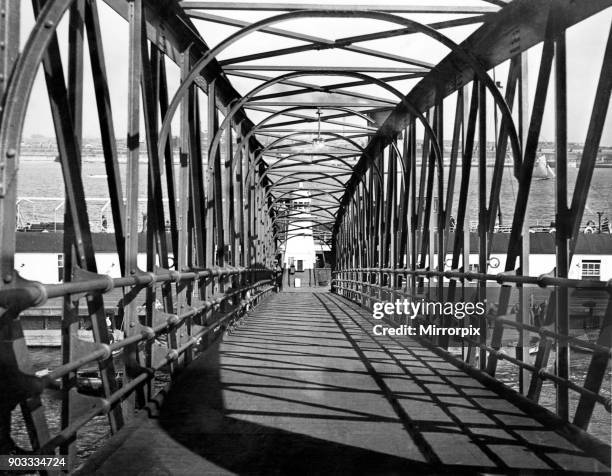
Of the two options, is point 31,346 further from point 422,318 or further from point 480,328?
point 480,328

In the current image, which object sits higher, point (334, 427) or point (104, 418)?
point (334, 427)

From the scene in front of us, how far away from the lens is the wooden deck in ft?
12.1

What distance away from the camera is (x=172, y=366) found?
6.39 m

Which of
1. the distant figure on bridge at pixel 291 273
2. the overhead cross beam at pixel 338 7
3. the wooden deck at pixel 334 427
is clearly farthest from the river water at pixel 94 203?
the distant figure on bridge at pixel 291 273

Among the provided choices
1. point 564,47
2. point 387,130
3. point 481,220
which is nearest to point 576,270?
point 387,130


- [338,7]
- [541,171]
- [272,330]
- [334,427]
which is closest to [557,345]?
[334,427]

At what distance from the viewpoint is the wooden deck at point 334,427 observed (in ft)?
12.1

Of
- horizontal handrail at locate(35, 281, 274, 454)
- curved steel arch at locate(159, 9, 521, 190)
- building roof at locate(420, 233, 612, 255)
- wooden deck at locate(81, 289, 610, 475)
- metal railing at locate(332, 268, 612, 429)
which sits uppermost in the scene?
curved steel arch at locate(159, 9, 521, 190)

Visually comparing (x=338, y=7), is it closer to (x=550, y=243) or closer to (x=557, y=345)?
(x=557, y=345)

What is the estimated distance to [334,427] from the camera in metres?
4.48

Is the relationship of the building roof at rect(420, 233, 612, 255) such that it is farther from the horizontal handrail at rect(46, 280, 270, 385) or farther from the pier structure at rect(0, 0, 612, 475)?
the horizontal handrail at rect(46, 280, 270, 385)

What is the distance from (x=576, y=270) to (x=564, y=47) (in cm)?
Result: 1355

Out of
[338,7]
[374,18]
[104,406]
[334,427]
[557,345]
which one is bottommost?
[334,427]

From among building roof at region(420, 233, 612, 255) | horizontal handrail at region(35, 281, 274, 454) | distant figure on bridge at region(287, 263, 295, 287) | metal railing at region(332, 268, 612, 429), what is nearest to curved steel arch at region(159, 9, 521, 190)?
metal railing at region(332, 268, 612, 429)
